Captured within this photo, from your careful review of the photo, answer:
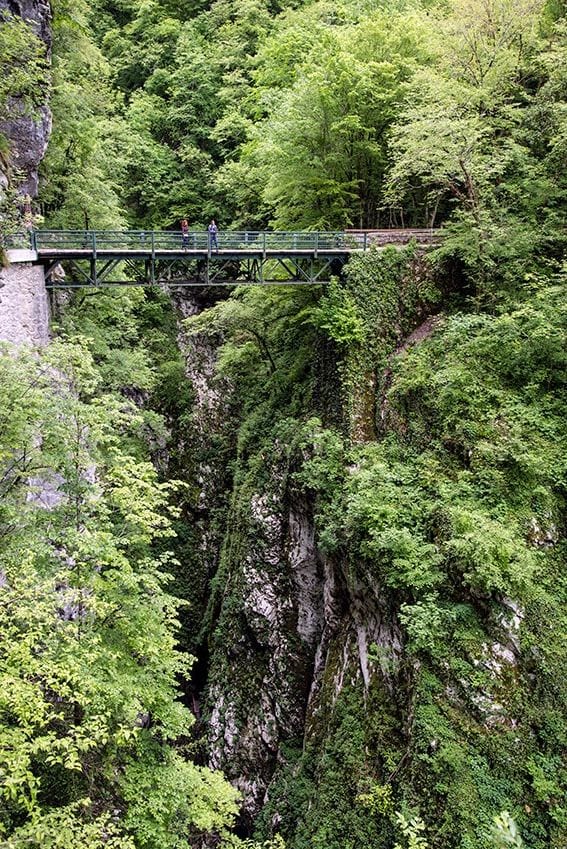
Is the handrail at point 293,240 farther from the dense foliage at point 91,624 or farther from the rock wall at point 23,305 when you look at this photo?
the dense foliage at point 91,624

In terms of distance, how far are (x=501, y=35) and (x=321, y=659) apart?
19.4 metres

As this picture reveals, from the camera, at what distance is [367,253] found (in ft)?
56.1

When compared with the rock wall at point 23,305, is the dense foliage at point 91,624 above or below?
below

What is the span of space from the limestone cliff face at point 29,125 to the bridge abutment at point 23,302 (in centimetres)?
247

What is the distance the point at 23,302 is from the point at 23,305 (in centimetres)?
8

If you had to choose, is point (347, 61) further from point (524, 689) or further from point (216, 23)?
point (216, 23)

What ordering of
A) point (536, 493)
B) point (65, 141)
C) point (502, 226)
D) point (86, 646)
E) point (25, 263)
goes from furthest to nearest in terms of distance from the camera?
point (65, 141) < point (502, 226) < point (25, 263) < point (536, 493) < point (86, 646)

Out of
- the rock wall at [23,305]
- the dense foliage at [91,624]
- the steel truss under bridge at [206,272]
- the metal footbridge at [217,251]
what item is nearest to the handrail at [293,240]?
the metal footbridge at [217,251]

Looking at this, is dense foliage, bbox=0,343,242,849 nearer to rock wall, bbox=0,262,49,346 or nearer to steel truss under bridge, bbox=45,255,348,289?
rock wall, bbox=0,262,49,346

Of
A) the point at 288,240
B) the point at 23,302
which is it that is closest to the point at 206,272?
the point at 288,240

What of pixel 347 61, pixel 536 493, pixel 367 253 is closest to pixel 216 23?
pixel 347 61

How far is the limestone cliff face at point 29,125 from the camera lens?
1482 cm

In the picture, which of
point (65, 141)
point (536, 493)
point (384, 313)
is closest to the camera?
point (536, 493)

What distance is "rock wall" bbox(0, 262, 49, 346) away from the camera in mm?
12977
